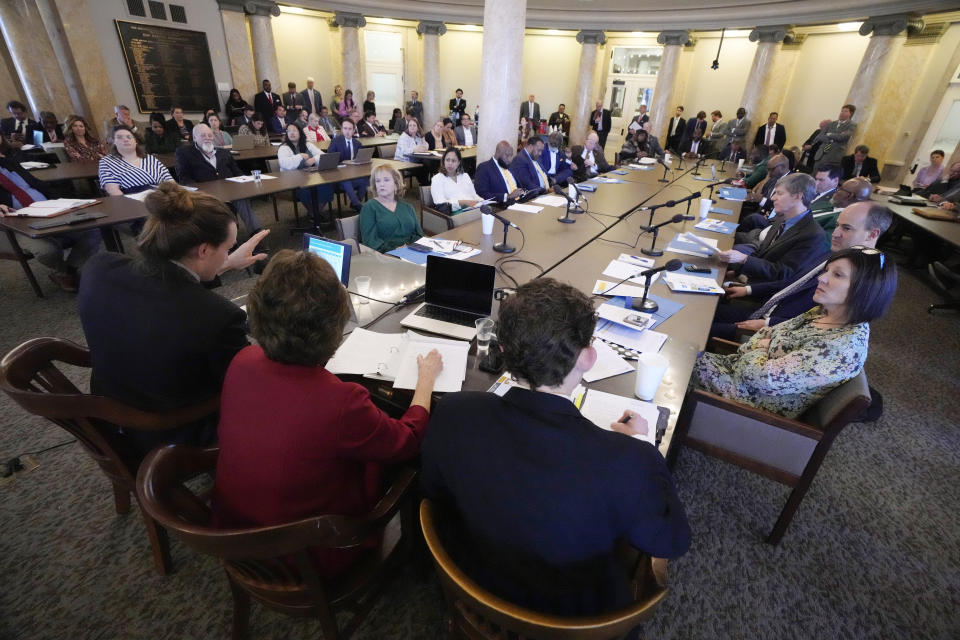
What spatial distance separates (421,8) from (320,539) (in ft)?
45.6

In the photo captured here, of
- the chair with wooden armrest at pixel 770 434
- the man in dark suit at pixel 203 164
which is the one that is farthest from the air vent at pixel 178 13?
the chair with wooden armrest at pixel 770 434

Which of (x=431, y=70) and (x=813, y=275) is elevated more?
(x=431, y=70)

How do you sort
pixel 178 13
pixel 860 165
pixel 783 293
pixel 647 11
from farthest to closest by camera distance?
pixel 647 11 → pixel 178 13 → pixel 860 165 → pixel 783 293

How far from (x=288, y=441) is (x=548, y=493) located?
2.06 ft

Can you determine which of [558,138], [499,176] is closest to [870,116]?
[558,138]

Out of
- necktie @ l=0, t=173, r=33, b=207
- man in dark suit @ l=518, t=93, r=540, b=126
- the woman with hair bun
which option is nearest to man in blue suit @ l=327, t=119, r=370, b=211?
necktie @ l=0, t=173, r=33, b=207

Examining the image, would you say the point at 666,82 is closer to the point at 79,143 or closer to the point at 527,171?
the point at 527,171

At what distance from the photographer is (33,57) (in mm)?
7027

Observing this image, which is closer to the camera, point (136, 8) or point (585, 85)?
point (136, 8)

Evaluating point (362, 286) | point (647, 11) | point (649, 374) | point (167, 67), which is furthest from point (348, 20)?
point (649, 374)

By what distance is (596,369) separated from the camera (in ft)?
5.56

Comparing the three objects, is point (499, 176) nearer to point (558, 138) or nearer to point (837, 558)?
point (558, 138)

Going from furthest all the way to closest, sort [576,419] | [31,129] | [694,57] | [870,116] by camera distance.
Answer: [694,57] < [870,116] < [31,129] < [576,419]

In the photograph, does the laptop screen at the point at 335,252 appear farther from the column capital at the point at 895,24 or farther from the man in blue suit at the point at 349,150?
the column capital at the point at 895,24
